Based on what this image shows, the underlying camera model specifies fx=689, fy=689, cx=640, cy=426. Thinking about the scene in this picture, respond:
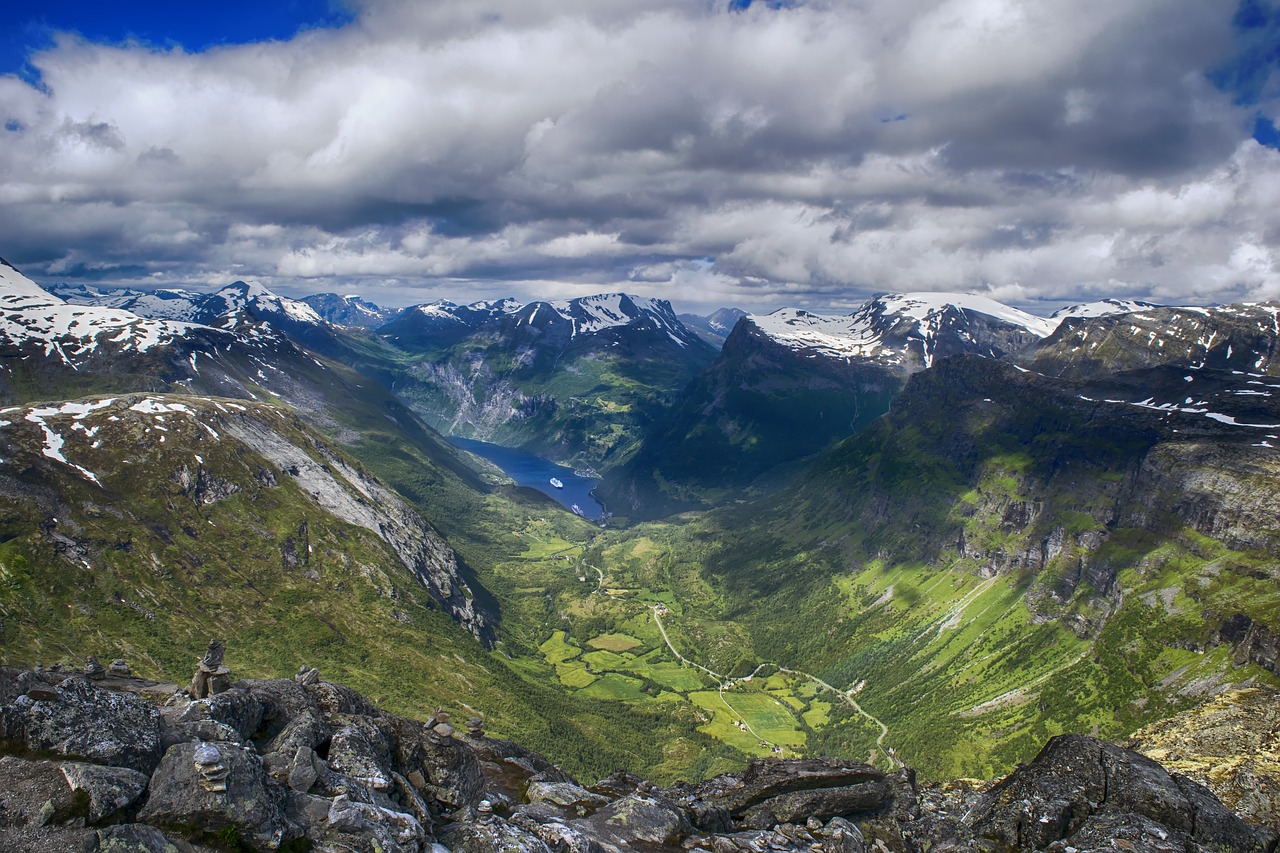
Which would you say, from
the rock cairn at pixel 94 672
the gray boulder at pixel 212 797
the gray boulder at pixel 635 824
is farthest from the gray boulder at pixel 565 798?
the rock cairn at pixel 94 672

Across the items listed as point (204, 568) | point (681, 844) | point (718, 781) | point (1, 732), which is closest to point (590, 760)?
point (204, 568)

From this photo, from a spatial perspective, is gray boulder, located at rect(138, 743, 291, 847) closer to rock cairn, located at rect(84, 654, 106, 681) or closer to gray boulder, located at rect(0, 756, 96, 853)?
gray boulder, located at rect(0, 756, 96, 853)

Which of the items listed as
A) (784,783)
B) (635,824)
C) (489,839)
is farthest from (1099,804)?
(489,839)

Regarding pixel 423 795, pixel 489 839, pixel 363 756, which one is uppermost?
pixel 363 756

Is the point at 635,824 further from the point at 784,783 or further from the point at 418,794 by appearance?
the point at 784,783

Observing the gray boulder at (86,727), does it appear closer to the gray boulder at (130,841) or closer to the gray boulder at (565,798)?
the gray boulder at (130,841)

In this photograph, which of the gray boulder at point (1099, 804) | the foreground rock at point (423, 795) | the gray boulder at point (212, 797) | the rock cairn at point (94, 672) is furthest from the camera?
the rock cairn at point (94, 672)

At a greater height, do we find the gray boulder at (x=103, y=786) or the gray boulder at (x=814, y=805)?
the gray boulder at (x=103, y=786)
